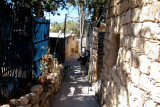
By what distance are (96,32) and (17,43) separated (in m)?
3.82

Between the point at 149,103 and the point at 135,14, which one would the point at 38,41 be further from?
the point at 149,103

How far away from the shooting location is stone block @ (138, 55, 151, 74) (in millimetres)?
1594

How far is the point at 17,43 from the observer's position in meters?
3.54

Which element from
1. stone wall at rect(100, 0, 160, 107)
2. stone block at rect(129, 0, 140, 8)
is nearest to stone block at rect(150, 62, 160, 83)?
stone wall at rect(100, 0, 160, 107)

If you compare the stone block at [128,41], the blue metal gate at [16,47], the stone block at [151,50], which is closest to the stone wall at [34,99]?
the blue metal gate at [16,47]

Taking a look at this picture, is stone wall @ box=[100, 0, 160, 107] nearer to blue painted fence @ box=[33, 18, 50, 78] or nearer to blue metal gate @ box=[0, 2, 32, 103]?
blue metal gate @ box=[0, 2, 32, 103]

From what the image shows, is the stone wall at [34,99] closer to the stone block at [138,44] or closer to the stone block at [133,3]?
the stone block at [138,44]

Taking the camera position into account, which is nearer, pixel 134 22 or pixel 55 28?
pixel 134 22

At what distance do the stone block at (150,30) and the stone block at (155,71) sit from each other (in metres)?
0.31

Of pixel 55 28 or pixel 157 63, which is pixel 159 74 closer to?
pixel 157 63

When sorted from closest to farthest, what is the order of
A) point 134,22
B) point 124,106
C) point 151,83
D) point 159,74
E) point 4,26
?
point 159,74, point 151,83, point 134,22, point 124,106, point 4,26

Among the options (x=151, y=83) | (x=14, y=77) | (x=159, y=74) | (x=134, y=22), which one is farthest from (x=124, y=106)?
(x=14, y=77)

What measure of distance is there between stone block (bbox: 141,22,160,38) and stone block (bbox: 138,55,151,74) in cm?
26

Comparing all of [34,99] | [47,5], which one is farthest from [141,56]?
[47,5]
